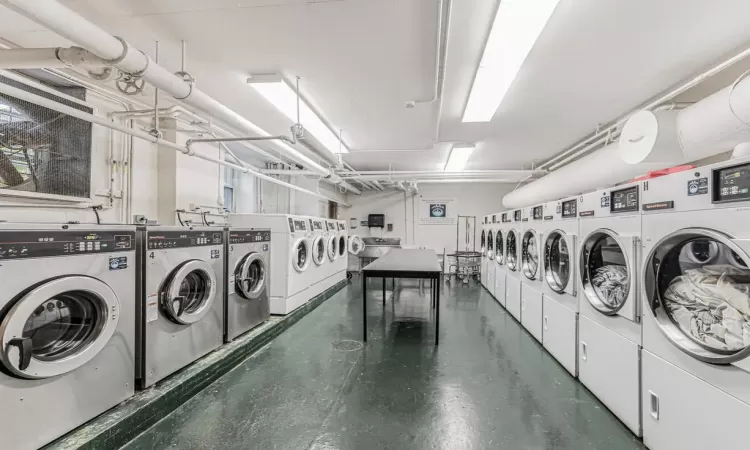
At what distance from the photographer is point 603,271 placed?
2.39 meters

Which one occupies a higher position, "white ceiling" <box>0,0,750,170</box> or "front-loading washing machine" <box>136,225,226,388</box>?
"white ceiling" <box>0,0,750,170</box>

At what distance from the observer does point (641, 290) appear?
5.92ft

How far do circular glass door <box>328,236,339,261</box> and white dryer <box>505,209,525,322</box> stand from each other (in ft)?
10.2

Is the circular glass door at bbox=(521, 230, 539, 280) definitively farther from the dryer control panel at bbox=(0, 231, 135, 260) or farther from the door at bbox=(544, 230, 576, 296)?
the dryer control panel at bbox=(0, 231, 135, 260)

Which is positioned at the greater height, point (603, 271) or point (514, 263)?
point (603, 271)

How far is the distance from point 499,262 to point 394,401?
3688 millimetres

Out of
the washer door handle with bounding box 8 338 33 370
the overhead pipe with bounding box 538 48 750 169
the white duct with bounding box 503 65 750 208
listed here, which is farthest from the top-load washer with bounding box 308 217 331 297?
the overhead pipe with bounding box 538 48 750 169

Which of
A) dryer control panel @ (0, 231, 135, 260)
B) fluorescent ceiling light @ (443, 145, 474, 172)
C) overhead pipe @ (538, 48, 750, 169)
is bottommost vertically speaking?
dryer control panel @ (0, 231, 135, 260)

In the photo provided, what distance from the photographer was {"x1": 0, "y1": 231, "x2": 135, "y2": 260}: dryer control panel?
1435mm

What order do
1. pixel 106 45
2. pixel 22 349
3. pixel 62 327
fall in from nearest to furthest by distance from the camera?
pixel 22 349
pixel 106 45
pixel 62 327

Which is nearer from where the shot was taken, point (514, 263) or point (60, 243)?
point (60, 243)

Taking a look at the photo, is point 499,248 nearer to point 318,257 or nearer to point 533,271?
point 533,271

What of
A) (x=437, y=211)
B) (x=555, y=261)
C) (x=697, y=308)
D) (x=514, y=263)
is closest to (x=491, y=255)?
(x=514, y=263)

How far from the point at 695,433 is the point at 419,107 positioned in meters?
3.19
